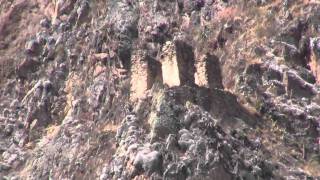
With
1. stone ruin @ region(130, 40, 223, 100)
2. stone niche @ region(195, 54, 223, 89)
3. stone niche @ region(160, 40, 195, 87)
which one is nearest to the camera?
stone niche @ region(160, 40, 195, 87)

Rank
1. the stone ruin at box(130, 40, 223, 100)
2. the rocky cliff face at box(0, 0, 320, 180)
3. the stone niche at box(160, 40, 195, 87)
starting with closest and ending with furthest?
the rocky cliff face at box(0, 0, 320, 180) → the stone niche at box(160, 40, 195, 87) → the stone ruin at box(130, 40, 223, 100)

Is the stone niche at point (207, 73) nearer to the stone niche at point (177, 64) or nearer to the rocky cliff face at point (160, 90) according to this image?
the rocky cliff face at point (160, 90)

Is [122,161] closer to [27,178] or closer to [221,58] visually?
[27,178]

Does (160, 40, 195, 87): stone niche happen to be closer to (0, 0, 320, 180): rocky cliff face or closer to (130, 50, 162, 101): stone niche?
(0, 0, 320, 180): rocky cliff face

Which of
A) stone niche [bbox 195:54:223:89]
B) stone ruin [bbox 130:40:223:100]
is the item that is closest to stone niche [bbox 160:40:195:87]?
stone ruin [bbox 130:40:223:100]

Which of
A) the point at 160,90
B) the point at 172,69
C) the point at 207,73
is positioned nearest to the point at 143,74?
the point at 172,69

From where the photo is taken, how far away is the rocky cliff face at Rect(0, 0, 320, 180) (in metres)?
26.7

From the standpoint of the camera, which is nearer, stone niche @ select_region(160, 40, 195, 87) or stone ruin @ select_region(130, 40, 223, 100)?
stone niche @ select_region(160, 40, 195, 87)

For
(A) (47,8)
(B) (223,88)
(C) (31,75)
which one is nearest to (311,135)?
(B) (223,88)

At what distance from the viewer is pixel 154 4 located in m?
37.8

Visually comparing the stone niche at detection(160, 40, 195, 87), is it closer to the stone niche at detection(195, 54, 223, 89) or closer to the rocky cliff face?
the rocky cliff face

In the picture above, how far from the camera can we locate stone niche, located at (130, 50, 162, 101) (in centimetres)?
2938

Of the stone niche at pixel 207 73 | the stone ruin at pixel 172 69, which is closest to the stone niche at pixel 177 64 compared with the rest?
the stone ruin at pixel 172 69

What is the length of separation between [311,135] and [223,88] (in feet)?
11.0
